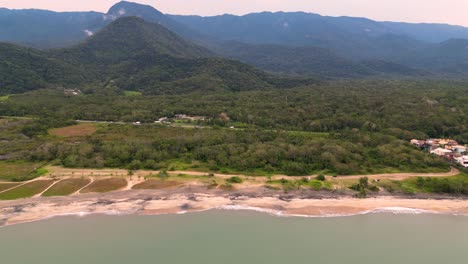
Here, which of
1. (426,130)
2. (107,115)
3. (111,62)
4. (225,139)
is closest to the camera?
(225,139)

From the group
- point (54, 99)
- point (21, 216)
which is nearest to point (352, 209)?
point (21, 216)

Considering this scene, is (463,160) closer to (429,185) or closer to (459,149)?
(459,149)

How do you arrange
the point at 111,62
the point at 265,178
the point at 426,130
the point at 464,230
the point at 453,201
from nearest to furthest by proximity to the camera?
the point at 464,230, the point at 453,201, the point at 265,178, the point at 426,130, the point at 111,62

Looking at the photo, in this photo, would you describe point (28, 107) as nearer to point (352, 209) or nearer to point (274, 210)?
point (274, 210)

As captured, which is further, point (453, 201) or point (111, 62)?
point (111, 62)

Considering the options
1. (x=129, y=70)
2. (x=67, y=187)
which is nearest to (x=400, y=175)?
(x=67, y=187)

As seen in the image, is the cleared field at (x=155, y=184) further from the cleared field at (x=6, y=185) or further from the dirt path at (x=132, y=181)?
the cleared field at (x=6, y=185)
